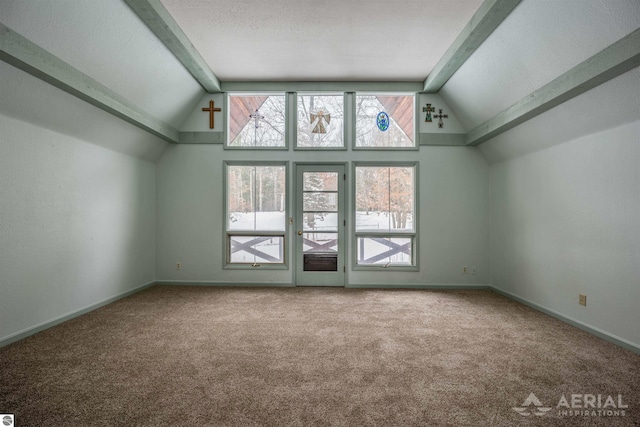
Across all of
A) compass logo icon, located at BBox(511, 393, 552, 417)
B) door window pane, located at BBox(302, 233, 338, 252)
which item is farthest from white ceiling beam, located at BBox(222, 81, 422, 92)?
compass logo icon, located at BBox(511, 393, 552, 417)

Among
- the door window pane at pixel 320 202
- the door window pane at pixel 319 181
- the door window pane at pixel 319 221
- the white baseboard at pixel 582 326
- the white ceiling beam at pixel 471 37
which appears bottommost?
the white baseboard at pixel 582 326

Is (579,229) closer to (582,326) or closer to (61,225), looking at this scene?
(582,326)

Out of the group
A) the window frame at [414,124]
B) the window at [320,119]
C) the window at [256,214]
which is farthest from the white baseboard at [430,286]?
the window at [320,119]

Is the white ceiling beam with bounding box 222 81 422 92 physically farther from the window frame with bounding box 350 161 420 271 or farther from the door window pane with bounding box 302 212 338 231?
the door window pane with bounding box 302 212 338 231

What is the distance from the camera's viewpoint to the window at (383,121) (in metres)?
5.16

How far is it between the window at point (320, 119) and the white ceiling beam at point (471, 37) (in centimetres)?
154

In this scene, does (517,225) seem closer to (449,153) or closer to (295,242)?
(449,153)

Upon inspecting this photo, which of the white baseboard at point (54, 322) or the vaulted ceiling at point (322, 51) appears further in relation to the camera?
the white baseboard at point (54, 322)

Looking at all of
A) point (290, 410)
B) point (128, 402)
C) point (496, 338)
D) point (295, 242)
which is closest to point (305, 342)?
point (290, 410)

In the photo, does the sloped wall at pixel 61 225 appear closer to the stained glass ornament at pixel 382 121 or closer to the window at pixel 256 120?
the window at pixel 256 120

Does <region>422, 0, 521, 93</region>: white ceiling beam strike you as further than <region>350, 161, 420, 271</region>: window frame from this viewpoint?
No

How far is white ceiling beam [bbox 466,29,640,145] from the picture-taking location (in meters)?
2.34

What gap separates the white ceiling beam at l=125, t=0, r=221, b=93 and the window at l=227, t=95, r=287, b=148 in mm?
602

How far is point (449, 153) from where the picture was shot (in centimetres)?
508
